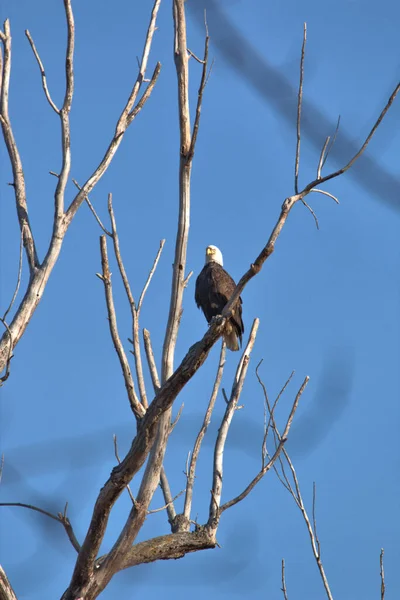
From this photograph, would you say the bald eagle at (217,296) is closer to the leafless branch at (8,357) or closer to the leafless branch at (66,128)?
the leafless branch at (66,128)

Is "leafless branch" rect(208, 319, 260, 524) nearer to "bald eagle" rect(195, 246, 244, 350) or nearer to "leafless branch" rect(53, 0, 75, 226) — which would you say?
"leafless branch" rect(53, 0, 75, 226)

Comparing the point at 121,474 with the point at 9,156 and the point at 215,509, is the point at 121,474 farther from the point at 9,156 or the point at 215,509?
the point at 9,156

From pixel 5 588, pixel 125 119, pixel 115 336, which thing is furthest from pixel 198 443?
pixel 125 119

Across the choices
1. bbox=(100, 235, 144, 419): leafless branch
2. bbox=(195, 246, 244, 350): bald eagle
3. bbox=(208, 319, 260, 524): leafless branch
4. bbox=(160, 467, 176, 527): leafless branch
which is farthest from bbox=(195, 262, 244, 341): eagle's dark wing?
bbox=(100, 235, 144, 419): leafless branch

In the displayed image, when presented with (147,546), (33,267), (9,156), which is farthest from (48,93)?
(147,546)

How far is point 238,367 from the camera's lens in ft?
16.3

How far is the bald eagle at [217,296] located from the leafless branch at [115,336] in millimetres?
3530

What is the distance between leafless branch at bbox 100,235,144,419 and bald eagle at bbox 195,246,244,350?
3.53m

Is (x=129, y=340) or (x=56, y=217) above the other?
(x=56, y=217)

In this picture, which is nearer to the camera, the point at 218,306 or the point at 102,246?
the point at 102,246

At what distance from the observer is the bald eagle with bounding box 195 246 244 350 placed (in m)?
7.47

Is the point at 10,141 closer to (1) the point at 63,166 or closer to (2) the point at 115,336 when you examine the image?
(1) the point at 63,166

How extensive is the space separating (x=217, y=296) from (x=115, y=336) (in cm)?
392

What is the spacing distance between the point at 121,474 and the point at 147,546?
30.3 inches
